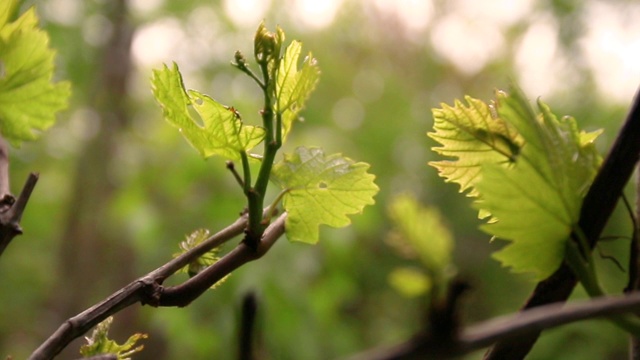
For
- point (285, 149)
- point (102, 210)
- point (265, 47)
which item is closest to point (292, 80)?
point (265, 47)

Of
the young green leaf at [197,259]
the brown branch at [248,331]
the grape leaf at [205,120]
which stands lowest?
the young green leaf at [197,259]

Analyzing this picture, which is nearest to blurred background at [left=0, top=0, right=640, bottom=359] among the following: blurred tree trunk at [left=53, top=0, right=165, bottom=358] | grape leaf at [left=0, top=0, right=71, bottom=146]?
blurred tree trunk at [left=53, top=0, right=165, bottom=358]

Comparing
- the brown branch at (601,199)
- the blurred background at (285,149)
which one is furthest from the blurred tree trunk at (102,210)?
the brown branch at (601,199)

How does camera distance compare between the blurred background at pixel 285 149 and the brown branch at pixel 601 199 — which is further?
the blurred background at pixel 285 149

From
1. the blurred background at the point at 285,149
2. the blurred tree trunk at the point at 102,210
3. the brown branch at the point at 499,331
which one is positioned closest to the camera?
the brown branch at the point at 499,331

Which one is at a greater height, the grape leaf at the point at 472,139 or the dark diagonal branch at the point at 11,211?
the dark diagonal branch at the point at 11,211

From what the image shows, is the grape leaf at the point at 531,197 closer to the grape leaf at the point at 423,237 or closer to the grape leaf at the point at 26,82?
the grape leaf at the point at 423,237
